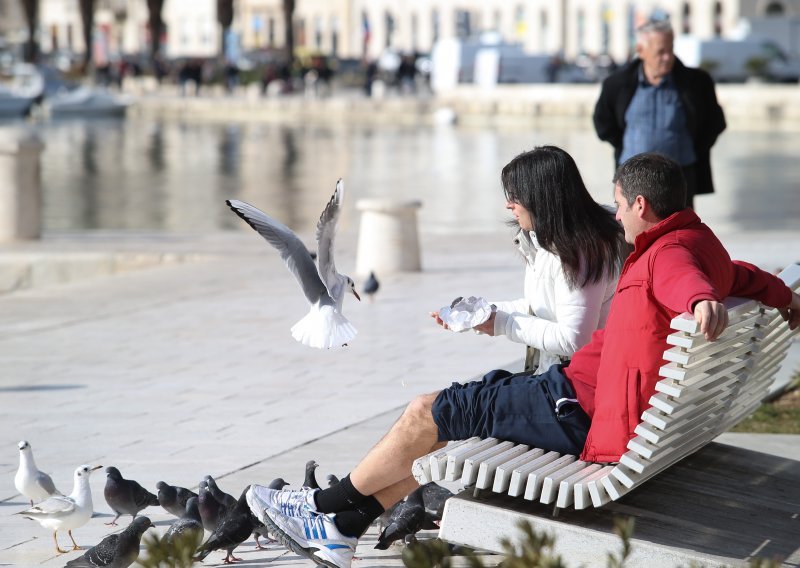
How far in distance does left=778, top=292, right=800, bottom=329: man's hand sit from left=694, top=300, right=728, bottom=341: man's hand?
2.37 feet

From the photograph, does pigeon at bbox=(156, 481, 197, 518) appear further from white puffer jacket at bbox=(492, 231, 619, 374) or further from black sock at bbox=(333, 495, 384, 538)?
white puffer jacket at bbox=(492, 231, 619, 374)

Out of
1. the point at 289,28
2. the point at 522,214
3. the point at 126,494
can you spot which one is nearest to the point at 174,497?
the point at 126,494

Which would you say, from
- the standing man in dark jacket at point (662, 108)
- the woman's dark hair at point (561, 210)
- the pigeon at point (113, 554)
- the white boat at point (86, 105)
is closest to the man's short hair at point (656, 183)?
the woman's dark hair at point (561, 210)

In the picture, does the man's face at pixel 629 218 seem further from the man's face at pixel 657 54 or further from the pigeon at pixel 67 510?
the man's face at pixel 657 54

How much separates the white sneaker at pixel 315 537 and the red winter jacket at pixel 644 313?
77cm

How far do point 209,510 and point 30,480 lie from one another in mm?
736

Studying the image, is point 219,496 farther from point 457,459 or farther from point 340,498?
point 457,459

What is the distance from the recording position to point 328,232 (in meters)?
3.93

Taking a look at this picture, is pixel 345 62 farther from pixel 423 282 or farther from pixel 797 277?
pixel 797 277

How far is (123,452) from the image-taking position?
590cm

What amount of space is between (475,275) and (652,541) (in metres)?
6.86

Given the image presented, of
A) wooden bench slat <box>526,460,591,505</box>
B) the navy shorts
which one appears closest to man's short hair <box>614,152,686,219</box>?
the navy shorts

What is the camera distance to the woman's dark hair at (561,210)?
14.0 feet

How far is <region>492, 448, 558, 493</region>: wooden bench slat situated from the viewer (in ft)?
12.4
